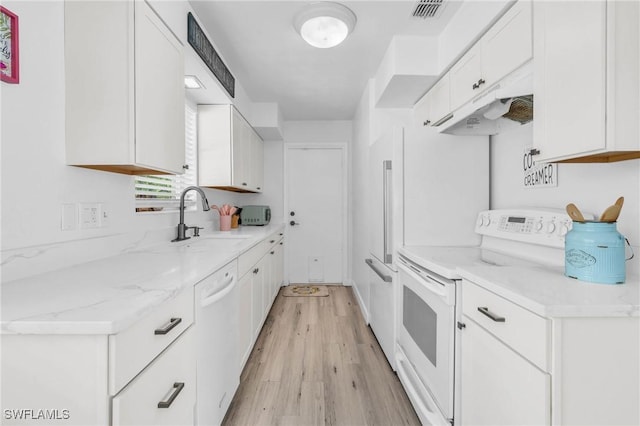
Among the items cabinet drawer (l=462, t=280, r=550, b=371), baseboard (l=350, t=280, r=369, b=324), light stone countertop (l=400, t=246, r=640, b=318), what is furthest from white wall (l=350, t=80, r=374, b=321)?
cabinet drawer (l=462, t=280, r=550, b=371)

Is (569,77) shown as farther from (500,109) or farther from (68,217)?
(68,217)

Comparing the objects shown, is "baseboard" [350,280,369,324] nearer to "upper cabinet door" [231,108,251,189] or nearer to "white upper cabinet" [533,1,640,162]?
"upper cabinet door" [231,108,251,189]

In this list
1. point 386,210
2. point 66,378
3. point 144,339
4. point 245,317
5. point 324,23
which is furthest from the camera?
point 386,210

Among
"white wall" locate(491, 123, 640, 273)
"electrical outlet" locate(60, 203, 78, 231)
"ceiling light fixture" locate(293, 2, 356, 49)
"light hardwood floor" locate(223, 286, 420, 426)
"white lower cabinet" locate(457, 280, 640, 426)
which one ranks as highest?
"ceiling light fixture" locate(293, 2, 356, 49)

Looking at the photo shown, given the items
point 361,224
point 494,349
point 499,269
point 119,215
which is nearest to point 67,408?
point 119,215

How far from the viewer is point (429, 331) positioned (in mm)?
1541

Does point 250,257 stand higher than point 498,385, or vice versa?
point 250,257

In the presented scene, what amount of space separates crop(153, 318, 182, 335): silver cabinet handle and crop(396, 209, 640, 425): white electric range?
3.59 ft

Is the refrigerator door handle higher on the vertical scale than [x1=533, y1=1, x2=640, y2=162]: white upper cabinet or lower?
lower

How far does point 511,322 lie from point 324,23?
1.94m

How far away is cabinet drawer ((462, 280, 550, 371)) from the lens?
2.83ft

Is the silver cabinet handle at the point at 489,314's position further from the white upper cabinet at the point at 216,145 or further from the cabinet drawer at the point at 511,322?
the white upper cabinet at the point at 216,145

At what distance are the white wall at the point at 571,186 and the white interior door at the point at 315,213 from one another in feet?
8.21

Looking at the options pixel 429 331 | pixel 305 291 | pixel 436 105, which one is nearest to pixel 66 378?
pixel 429 331
